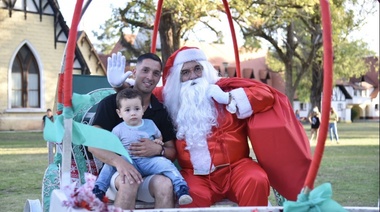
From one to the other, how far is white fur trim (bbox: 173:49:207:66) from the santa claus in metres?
0.18

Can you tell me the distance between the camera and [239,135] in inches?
147

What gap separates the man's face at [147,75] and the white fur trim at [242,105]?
20.6 inches

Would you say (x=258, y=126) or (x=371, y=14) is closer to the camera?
(x=258, y=126)

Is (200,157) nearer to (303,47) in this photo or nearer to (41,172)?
(41,172)

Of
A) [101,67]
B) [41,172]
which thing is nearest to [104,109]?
[41,172]

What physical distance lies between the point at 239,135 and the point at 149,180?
0.71 meters

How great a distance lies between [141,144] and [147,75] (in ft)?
1.75

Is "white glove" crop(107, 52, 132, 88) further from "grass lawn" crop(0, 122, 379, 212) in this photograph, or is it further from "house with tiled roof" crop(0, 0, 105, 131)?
"house with tiled roof" crop(0, 0, 105, 131)

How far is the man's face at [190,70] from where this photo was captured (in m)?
4.00

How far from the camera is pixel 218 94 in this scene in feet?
12.4

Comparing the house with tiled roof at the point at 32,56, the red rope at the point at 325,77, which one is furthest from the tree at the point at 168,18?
the red rope at the point at 325,77

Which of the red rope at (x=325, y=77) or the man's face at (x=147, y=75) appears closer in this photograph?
the red rope at (x=325, y=77)

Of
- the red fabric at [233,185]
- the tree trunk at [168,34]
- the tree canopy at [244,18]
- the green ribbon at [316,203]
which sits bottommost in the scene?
the red fabric at [233,185]

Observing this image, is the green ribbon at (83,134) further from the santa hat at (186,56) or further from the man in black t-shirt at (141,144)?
the santa hat at (186,56)
